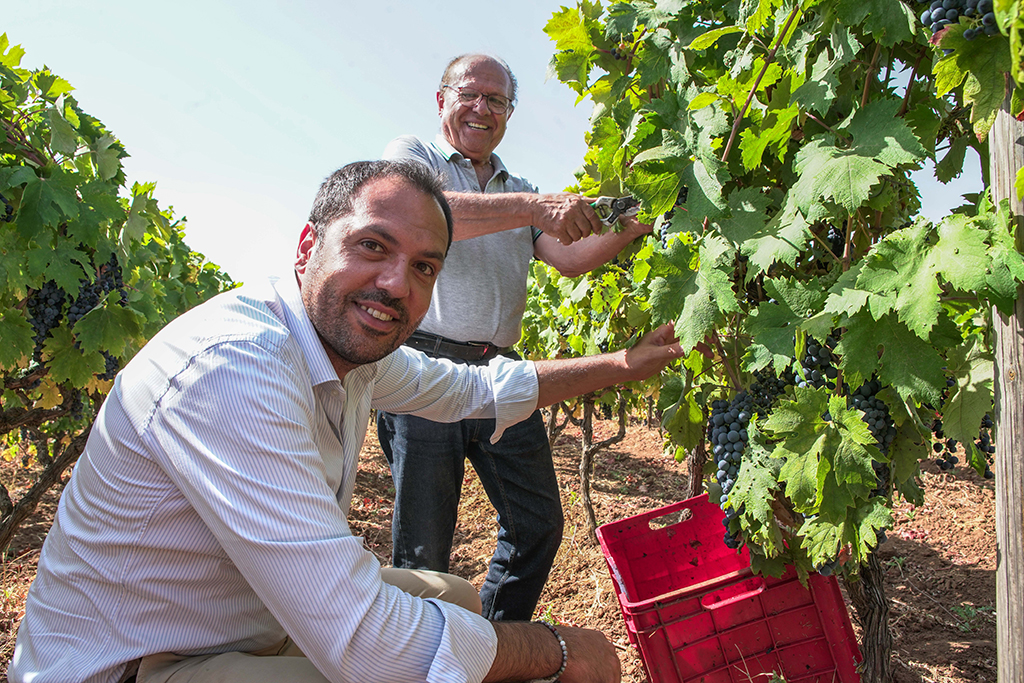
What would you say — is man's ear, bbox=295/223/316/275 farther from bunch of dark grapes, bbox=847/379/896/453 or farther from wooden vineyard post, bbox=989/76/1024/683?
wooden vineyard post, bbox=989/76/1024/683

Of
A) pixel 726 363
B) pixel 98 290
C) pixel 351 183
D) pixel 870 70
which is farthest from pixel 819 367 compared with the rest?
pixel 98 290

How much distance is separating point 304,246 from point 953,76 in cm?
152

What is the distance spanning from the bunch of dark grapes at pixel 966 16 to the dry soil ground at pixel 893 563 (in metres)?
2.67

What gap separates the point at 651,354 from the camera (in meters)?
2.28

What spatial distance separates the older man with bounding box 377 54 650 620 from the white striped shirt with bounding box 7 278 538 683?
3.28 feet

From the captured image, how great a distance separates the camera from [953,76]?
1362mm

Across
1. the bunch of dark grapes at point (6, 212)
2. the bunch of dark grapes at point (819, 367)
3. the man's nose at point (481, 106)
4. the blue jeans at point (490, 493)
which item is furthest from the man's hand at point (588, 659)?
the bunch of dark grapes at point (6, 212)

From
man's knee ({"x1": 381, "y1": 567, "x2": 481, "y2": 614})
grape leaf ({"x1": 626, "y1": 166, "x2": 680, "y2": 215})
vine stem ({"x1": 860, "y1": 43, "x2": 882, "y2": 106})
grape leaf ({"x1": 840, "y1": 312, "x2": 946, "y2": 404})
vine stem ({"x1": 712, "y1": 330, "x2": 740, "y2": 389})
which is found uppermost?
vine stem ({"x1": 860, "y1": 43, "x2": 882, "y2": 106})

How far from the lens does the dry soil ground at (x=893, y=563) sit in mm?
3355

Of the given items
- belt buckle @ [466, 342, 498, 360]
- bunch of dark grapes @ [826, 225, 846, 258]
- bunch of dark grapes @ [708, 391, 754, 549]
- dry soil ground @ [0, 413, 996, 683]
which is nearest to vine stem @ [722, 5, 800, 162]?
bunch of dark grapes @ [826, 225, 846, 258]

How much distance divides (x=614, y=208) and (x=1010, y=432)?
131 centimetres

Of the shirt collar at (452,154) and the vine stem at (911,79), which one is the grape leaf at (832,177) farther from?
the shirt collar at (452,154)

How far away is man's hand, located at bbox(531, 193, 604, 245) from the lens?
7.68 feet

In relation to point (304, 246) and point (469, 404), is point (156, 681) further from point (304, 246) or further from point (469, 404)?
point (469, 404)
